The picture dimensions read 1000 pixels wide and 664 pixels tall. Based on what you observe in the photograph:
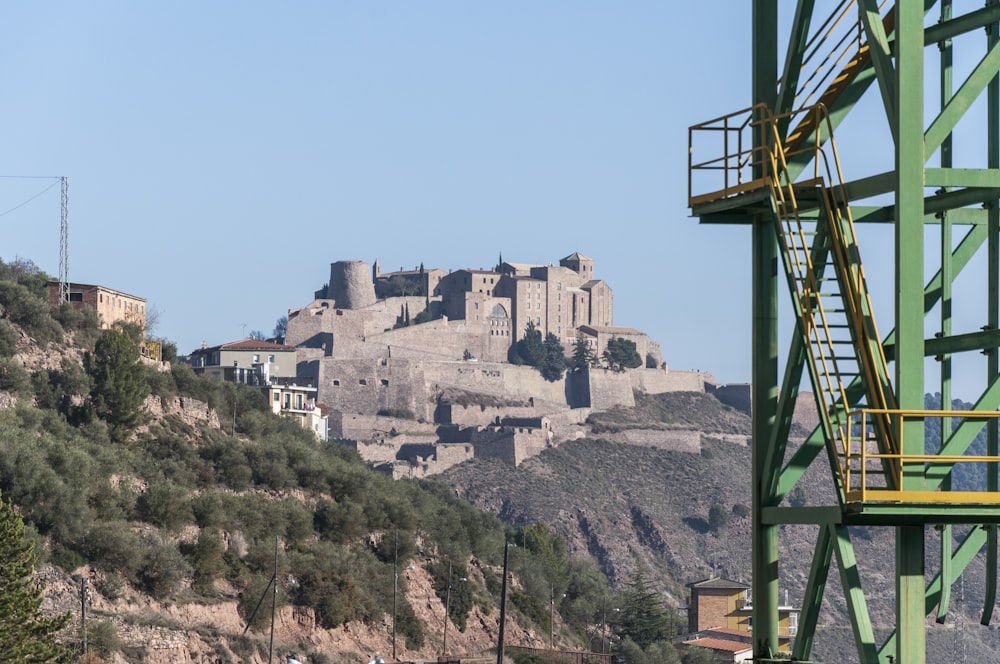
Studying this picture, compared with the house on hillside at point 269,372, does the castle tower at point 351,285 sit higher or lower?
higher

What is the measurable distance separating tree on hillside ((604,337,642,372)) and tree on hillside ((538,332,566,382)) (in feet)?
13.4

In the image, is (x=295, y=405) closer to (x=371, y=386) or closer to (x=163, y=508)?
(x=371, y=386)

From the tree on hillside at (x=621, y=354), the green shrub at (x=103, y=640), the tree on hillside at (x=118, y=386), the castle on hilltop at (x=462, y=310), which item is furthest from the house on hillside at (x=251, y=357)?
the green shrub at (x=103, y=640)

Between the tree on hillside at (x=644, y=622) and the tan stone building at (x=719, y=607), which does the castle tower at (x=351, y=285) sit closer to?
the tree on hillside at (x=644, y=622)

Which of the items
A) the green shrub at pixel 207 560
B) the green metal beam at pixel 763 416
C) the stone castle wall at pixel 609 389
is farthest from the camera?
the stone castle wall at pixel 609 389

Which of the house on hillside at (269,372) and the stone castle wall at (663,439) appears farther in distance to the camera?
the stone castle wall at (663,439)

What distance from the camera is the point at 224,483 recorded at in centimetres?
6303

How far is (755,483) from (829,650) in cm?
9390

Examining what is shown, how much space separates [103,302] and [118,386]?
12.7 m

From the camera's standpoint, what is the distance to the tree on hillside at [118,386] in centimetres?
6197

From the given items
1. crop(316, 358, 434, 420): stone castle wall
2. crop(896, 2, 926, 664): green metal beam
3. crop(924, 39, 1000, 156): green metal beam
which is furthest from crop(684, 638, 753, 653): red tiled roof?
crop(316, 358, 434, 420): stone castle wall

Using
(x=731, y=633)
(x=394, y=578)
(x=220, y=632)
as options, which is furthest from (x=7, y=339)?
(x=731, y=633)

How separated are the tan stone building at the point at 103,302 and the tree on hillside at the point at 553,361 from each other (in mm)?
70384

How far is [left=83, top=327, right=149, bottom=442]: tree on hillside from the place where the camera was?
2440 inches
